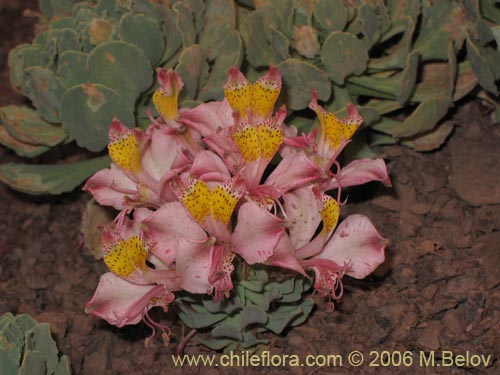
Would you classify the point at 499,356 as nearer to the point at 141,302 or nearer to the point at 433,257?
the point at 433,257

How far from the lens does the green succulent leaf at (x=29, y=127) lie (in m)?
2.22

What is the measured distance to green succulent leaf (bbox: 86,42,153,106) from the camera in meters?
2.00

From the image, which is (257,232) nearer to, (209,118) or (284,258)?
(284,258)

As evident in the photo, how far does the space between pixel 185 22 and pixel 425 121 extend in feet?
2.01

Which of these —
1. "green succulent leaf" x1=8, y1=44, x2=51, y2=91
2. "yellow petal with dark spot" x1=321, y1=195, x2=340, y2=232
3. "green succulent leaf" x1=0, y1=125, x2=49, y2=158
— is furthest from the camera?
"green succulent leaf" x1=0, y1=125, x2=49, y2=158

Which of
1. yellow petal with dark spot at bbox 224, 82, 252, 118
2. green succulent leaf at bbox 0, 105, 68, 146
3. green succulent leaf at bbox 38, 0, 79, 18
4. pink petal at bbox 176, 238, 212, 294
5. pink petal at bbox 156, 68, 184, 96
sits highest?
yellow petal with dark spot at bbox 224, 82, 252, 118

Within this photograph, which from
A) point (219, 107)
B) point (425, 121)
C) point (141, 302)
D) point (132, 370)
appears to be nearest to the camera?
point (141, 302)

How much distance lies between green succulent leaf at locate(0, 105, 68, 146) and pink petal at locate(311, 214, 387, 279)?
832mm

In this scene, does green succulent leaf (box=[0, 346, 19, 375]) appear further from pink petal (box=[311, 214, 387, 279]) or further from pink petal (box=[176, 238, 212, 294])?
pink petal (box=[311, 214, 387, 279])

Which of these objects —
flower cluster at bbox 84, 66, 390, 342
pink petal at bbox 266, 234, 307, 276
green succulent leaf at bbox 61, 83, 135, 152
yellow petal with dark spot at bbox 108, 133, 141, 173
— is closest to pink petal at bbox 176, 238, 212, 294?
flower cluster at bbox 84, 66, 390, 342

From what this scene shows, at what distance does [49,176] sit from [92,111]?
27 cm

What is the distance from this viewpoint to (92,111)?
6.70 feet

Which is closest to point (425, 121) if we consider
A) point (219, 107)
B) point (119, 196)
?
A: point (219, 107)

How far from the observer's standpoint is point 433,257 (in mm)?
2066
